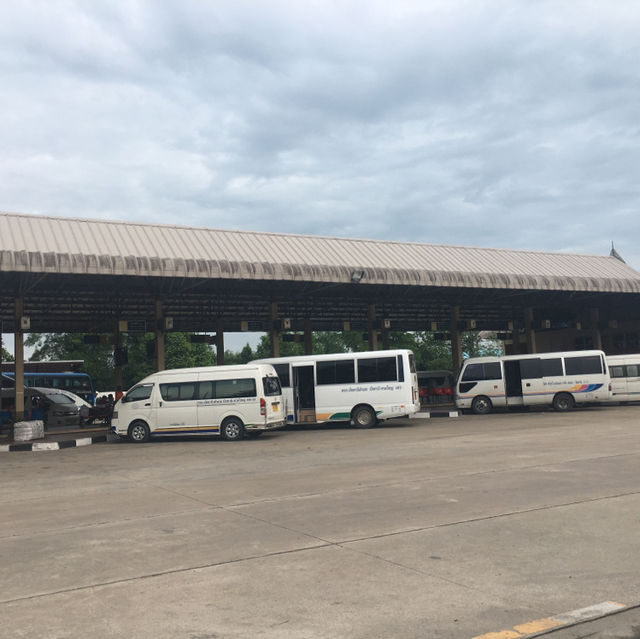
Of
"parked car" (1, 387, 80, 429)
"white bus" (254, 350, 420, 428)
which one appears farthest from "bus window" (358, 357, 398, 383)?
"parked car" (1, 387, 80, 429)

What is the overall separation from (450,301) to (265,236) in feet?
33.5

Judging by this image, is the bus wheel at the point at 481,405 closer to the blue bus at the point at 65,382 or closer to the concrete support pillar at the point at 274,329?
the concrete support pillar at the point at 274,329

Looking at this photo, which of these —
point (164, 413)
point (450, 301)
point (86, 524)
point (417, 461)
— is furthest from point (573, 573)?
point (450, 301)

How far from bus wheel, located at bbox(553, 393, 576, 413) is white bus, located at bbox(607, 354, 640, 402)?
9.95ft

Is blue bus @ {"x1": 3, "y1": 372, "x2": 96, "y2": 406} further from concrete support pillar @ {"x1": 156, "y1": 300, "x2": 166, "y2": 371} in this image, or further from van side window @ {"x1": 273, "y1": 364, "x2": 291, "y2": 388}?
van side window @ {"x1": 273, "y1": 364, "x2": 291, "y2": 388}

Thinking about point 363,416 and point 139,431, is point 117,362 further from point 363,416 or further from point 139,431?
point 363,416

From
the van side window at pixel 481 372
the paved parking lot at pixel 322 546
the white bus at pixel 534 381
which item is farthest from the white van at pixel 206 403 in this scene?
the white bus at pixel 534 381

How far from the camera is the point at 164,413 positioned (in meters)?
20.1

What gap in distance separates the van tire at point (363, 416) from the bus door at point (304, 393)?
137cm

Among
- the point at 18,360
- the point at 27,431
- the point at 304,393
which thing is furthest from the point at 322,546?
the point at 18,360

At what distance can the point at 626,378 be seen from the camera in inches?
1156

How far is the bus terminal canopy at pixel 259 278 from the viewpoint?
23.9 m

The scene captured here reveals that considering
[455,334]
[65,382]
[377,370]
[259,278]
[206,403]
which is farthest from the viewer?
[65,382]

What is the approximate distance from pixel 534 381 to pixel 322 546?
73.4 feet
